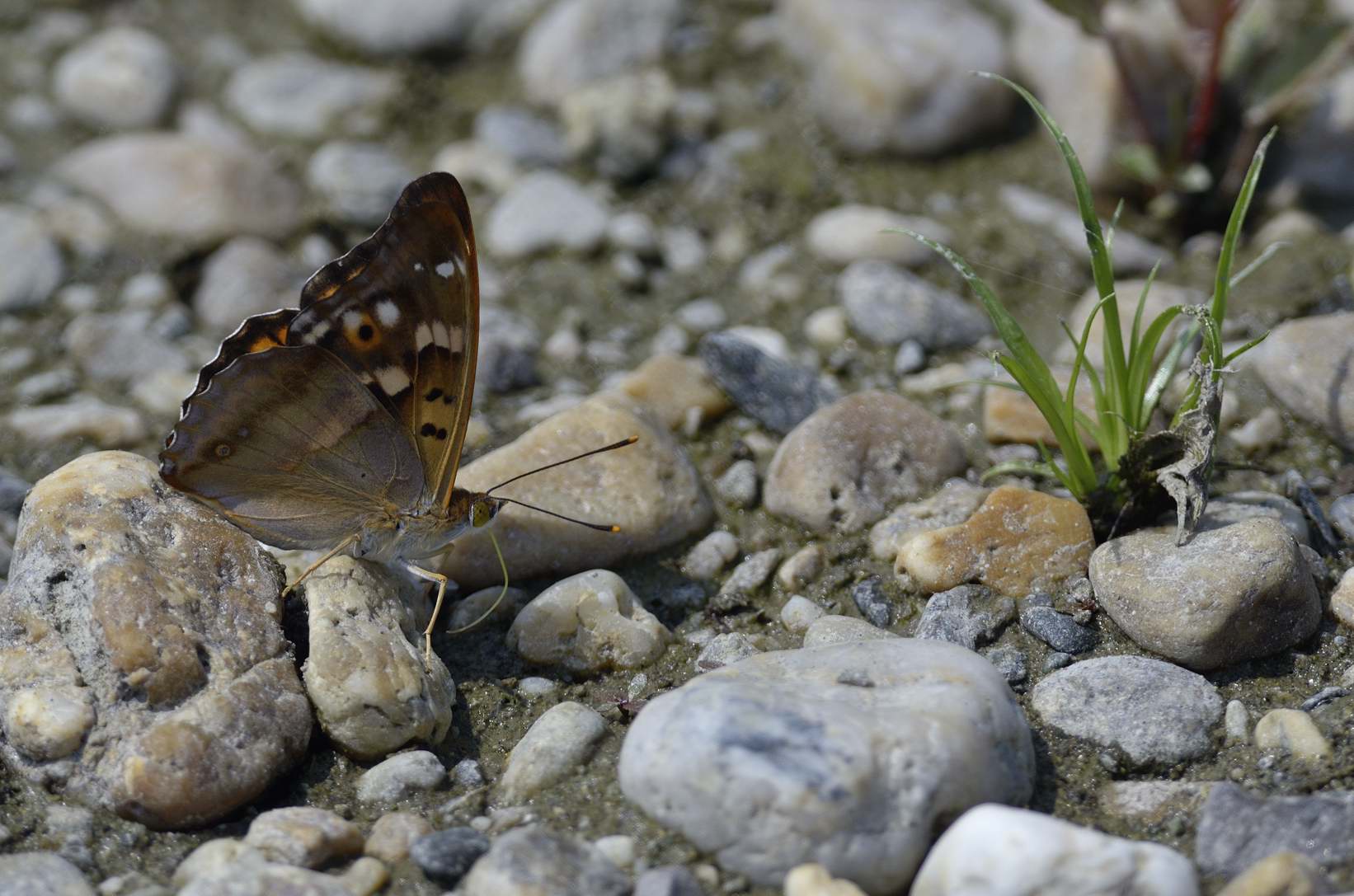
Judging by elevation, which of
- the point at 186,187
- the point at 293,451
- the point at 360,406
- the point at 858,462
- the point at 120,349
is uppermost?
the point at 186,187

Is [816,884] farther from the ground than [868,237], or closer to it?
closer to it

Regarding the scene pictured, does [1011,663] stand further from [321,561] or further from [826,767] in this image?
[321,561]

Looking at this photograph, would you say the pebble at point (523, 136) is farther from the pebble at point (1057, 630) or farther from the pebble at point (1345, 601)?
the pebble at point (1345, 601)

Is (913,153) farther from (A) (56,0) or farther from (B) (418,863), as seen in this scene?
(A) (56,0)

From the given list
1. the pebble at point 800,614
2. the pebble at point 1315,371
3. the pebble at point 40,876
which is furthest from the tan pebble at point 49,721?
the pebble at point 1315,371

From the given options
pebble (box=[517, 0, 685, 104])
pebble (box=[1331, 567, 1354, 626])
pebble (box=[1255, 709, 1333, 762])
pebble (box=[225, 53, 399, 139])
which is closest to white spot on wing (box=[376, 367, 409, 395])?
pebble (box=[1255, 709, 1333, 762])

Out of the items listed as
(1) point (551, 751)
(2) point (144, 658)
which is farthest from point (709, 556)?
(2) point (144, 658)

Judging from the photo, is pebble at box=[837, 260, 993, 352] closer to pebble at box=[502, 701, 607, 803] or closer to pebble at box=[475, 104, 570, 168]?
pebble at box=[475, 104, 570, 168]
